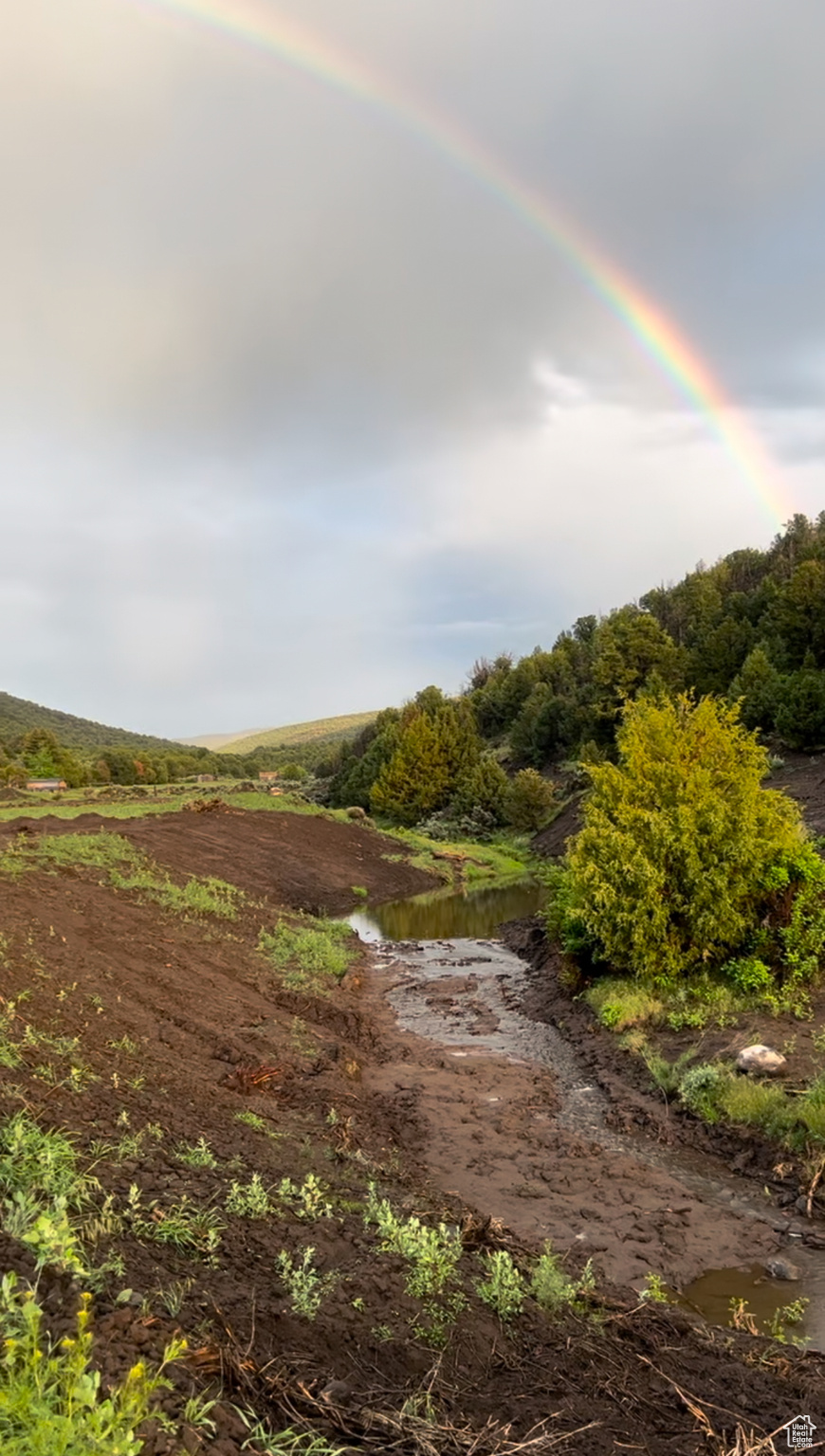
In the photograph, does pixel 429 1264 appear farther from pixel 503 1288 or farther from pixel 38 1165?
pixel 38 1165

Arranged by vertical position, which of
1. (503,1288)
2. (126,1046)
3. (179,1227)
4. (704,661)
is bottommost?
(503,1288)

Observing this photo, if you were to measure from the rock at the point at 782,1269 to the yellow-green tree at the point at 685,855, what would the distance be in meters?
7.26

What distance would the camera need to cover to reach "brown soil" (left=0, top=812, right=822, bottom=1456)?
432 centimetres

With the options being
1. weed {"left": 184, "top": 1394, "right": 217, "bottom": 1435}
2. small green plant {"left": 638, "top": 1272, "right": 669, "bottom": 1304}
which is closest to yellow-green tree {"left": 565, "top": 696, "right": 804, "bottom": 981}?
small green plant {"left": 638, "top": 1272, "right": 669, "bottom": 1304}

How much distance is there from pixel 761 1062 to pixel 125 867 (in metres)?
17.5

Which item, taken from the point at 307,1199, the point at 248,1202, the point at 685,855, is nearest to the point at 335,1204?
the point at 307,1199

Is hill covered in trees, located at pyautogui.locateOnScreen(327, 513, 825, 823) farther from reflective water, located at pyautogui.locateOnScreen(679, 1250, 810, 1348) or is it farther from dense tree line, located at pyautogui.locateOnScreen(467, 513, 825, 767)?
reflective water, located at pyautogui.locateOnScreen(679, 1250, 810, 1348)

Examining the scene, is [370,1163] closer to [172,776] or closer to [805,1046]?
[805,1046]

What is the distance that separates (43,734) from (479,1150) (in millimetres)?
80798

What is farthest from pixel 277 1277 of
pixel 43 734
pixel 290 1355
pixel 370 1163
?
pixel 43 734

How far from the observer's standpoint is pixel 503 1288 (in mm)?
6008

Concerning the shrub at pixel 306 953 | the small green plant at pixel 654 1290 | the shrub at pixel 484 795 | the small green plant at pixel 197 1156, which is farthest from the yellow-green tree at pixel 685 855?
the shrub at pixel 484 795

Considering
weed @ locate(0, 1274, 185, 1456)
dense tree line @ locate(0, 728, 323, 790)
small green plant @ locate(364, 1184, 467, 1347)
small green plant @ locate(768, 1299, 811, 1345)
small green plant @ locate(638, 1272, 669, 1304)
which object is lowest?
small green plant @ locate(768, 1299, 811, 1345)

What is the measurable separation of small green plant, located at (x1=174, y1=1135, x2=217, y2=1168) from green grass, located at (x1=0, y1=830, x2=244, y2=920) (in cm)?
1147
